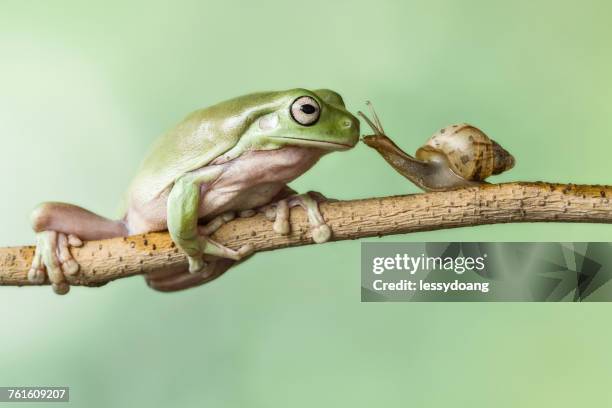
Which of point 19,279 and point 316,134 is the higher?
point 316,134

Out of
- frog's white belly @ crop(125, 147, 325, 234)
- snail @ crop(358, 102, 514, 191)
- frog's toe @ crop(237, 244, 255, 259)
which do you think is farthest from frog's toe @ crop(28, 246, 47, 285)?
snail @ crop(358, 102, 514, 191)

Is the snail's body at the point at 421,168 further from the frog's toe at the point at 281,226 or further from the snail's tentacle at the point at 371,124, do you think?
the frog's toe at the point at 281,226

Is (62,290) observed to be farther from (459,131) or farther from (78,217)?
(459,131)

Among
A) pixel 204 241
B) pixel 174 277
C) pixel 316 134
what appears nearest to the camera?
pixel 316 134

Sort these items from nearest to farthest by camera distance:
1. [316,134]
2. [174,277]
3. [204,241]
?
[316,134] → [204,241] → [174,277]

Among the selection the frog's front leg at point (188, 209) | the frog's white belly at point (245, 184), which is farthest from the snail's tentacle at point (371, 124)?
the frog's front leg at point (188, 209)

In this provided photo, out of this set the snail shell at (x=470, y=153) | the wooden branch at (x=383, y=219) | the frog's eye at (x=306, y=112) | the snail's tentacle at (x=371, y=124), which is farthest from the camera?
the snail's tentacle at (x=371, y=124)

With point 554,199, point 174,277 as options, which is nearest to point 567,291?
point 554,199
